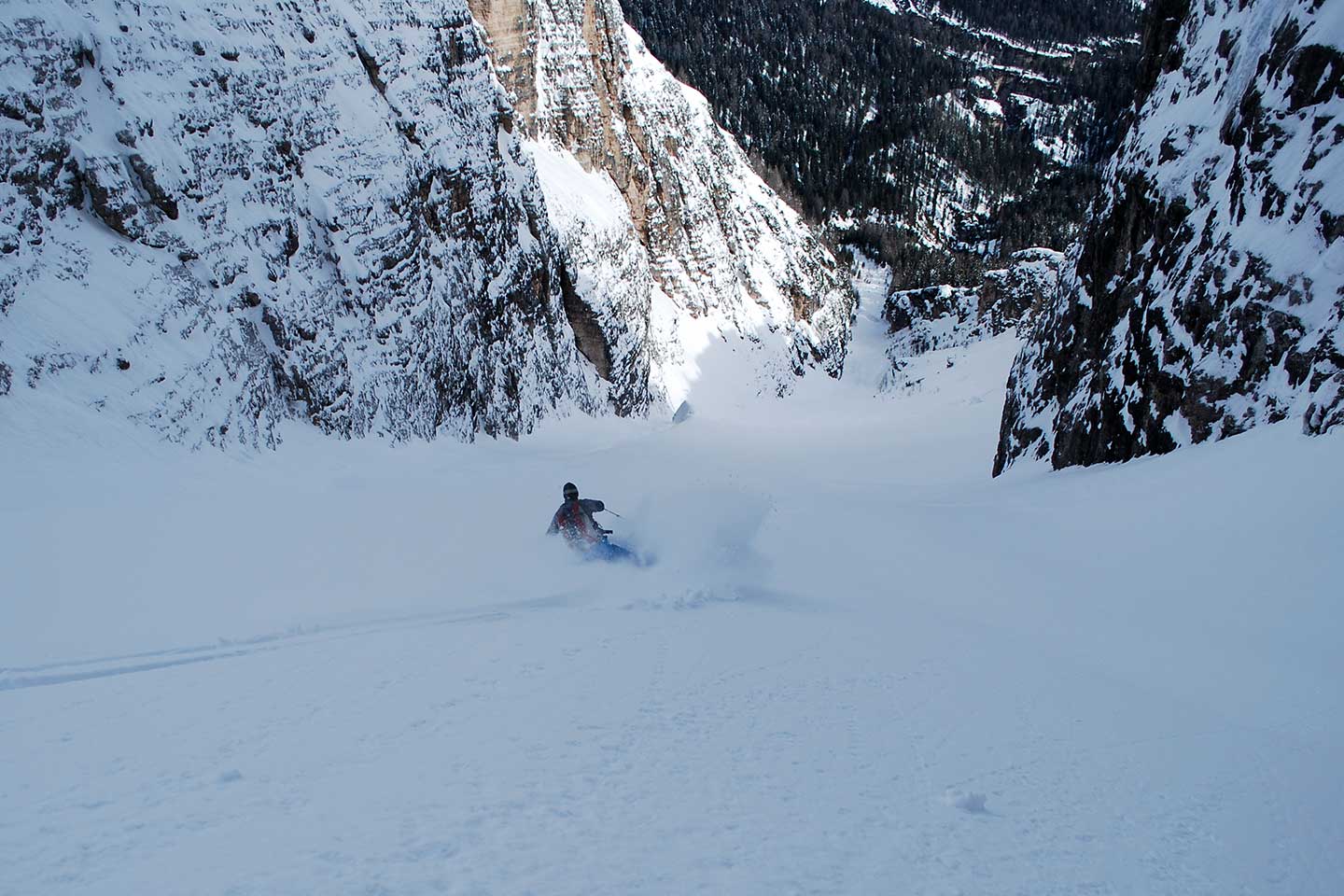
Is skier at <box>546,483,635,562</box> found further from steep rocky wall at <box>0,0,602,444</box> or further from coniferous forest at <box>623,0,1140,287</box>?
coniferous forest at <box>623,0,1140,287</box>

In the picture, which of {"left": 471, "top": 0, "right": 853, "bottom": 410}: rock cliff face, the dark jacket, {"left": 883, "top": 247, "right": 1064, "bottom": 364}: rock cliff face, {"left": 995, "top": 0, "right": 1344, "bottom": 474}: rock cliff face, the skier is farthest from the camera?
{"left": 883, "top": 247, "right": 1064, "bottom": 364}: rock cliff face

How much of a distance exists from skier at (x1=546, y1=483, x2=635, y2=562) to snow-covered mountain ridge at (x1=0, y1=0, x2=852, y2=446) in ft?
24.3

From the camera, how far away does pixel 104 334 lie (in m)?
13.4

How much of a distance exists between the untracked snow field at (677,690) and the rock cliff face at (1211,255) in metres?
1.10

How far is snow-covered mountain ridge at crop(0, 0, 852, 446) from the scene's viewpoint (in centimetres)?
1341

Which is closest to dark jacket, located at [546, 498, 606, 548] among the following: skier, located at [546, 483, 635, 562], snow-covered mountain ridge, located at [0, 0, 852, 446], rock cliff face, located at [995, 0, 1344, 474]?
skier, located at [546, 483, 635, 562]

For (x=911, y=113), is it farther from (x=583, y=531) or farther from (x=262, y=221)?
(x=583, y=531)

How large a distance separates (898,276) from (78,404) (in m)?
78.0

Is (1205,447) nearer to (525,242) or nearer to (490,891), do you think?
(490,891)

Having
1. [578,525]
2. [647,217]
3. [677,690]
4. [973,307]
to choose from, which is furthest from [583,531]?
[973,307]

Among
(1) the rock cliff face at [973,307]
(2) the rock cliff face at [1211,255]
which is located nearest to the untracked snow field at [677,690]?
(2) the rock cliff face at [1211,255]

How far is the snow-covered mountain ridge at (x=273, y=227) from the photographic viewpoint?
44.0ft

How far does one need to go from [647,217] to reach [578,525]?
38.1 meters

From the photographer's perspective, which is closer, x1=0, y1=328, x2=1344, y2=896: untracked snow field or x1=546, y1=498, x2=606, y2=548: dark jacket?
x1=0, y1=328, x2=1344, y2=896: untracked snow field
